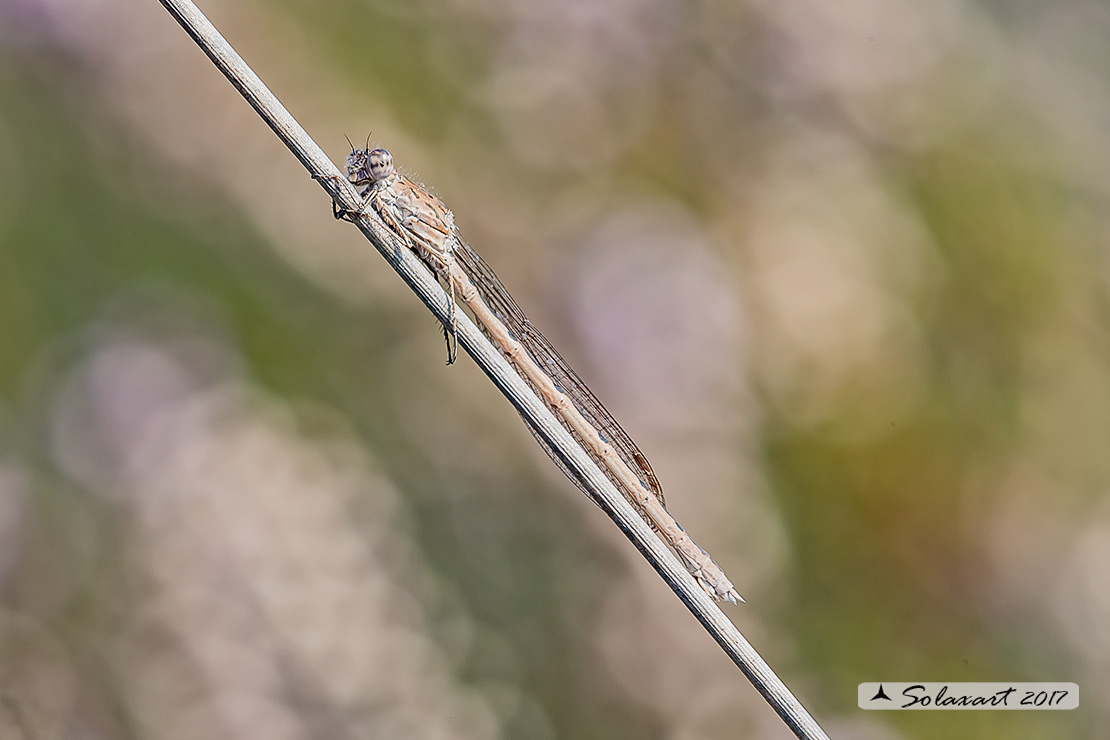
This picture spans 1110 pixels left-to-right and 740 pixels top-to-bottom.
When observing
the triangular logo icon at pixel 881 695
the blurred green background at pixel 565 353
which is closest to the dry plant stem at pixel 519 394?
the blurred green background at pixel 565 353

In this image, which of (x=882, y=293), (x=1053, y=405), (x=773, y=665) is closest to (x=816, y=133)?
(x=882, y=293)

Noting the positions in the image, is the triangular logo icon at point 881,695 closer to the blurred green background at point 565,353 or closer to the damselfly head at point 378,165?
the blurred green background at point 565,353

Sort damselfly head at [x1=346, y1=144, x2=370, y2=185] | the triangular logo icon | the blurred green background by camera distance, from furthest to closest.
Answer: the triangular logo icon, the blurred green background, damselfly head at [x1=346, y1=144, x2=370, y2=185]

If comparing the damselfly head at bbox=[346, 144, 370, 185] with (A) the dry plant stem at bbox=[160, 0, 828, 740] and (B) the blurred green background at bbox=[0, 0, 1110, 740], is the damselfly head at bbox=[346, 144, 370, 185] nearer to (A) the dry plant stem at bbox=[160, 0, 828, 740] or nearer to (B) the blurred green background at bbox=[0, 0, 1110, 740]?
(A) the dry plant stem at bbox=[160, 0, 828, 740]

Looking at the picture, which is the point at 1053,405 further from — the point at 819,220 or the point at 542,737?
the point at 542,737

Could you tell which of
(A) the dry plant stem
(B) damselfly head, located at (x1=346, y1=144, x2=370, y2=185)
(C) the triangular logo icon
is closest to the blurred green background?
(C) the triangular logo icon
